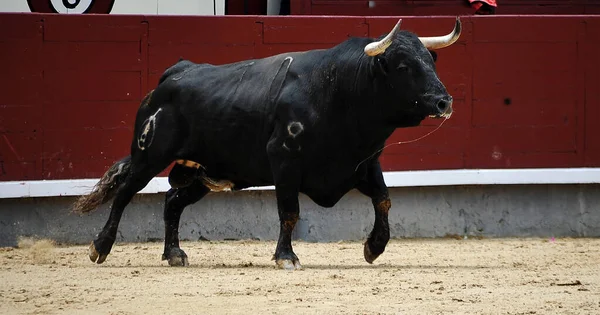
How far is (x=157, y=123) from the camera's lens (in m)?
9.26

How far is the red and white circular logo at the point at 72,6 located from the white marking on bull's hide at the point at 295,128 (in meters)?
4.53

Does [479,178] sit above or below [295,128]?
below

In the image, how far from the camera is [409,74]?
8.38 meters

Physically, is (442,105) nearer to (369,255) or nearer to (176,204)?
(369,255)

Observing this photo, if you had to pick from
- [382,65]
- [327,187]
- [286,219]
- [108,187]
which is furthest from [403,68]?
[108,187]

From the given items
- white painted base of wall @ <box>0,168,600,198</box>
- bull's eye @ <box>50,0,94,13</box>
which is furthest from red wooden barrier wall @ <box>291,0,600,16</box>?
white painted base of wall @ <box>0,168,600,198</box>

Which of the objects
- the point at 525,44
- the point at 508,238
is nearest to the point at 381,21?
the point at 525,44

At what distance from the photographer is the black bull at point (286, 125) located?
335 inches

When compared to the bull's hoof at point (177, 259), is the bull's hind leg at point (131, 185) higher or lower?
higher

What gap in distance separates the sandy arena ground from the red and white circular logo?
2.85m

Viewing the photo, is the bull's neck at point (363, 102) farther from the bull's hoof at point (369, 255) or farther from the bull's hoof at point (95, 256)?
the bull's hoof at point (95, 256)

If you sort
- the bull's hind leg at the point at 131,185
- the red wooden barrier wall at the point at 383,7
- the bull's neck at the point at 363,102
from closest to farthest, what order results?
the bull's neck at the point at 363,102
the bull's hind leg at the point at 131,185
the red wooden barrier wall at the point at 383,7

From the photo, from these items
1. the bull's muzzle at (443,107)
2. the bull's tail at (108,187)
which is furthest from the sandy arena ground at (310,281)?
Result: the bull's muzzle at (443,107)

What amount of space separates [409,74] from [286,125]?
32.1 inches
